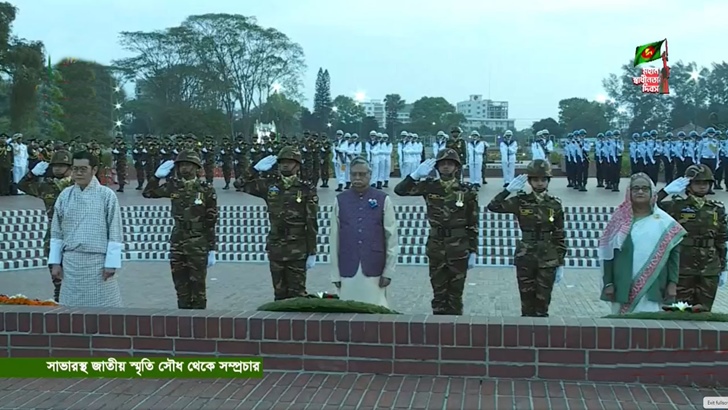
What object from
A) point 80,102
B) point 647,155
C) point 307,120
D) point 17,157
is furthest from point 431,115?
point 17,157

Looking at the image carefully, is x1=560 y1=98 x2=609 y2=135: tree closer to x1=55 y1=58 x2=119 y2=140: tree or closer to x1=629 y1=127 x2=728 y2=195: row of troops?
x1=629 y1=127 x2=728 y2=195: row of troops

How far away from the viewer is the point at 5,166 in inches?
695

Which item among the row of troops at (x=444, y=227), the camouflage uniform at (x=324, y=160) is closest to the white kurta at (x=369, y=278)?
the row of troops at (x=444, y=227)

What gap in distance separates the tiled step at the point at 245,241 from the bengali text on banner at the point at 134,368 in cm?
690

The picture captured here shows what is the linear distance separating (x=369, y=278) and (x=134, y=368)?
1.99 m

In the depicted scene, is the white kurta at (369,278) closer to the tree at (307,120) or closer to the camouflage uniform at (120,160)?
the camouflage uniform at (120,160)

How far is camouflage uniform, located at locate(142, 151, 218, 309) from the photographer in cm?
599

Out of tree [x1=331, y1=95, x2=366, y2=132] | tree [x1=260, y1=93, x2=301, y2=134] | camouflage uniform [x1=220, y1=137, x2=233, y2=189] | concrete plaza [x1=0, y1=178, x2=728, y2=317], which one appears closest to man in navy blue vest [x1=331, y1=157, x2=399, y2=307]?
concrete plaza [x1=0, y1=178, x2=728, y2=317]

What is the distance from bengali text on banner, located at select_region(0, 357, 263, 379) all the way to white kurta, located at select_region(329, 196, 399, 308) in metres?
1.62

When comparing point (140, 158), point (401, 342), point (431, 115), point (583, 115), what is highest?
point (431, 115)

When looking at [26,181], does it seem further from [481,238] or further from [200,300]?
[481,238]

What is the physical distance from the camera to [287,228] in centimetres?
612

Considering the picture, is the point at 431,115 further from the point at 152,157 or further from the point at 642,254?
the point at 642,254

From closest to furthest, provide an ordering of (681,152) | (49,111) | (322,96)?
(681,152) → (49,111) → (322,96)
